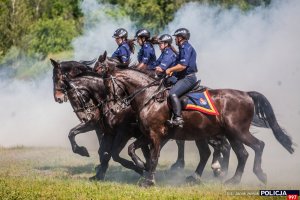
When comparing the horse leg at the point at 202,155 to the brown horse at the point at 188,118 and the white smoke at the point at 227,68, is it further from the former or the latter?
the white smoke at the point at 227,68

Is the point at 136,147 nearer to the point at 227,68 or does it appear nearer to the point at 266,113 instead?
the point at 266,113

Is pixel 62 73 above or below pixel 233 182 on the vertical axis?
above

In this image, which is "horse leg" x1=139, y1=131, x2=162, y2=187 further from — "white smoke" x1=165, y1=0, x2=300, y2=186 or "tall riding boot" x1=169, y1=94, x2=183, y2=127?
"white smoke" x1=165, y1=0, x2=300, y2=186

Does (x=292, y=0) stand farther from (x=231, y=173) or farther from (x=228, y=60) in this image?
(x=231, y=173)

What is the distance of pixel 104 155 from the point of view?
1638 cm

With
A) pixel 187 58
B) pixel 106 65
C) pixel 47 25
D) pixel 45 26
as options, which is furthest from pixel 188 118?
pixel 45 26

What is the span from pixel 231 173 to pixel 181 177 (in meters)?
1.92

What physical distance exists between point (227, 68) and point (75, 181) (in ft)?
39.6

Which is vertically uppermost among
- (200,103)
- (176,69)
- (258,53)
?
(258,53)

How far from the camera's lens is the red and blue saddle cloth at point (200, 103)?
15.6 metres

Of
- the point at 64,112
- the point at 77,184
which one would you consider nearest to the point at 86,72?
the point at 77,184

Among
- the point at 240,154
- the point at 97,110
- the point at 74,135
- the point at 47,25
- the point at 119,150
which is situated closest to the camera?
the point at 240,154

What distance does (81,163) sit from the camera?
20250 mm

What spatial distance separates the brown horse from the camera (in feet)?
50.1
